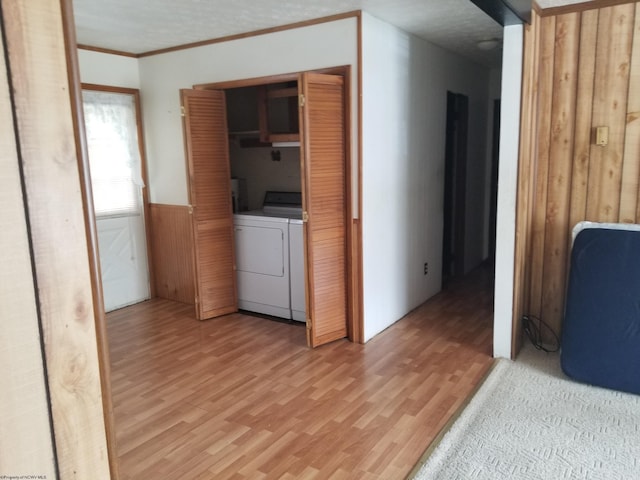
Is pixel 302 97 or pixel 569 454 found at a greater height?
pixel 302 97

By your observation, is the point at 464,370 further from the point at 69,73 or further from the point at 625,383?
the point at 69,73

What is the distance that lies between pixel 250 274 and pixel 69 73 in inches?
137

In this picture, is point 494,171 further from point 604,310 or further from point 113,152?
point 113,152

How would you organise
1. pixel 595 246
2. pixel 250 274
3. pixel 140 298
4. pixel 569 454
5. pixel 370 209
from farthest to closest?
pixel 140 298 → pixel 250 274 → pixel 370 209 → pixel 595 246 → pixel 569 454

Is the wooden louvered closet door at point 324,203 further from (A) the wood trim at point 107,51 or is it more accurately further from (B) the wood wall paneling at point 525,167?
(A) the wood trim at point 107,51

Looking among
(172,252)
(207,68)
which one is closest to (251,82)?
(207,68)

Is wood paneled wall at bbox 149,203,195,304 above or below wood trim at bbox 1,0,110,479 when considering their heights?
below

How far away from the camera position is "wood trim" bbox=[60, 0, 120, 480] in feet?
3.06

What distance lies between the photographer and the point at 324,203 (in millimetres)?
3506

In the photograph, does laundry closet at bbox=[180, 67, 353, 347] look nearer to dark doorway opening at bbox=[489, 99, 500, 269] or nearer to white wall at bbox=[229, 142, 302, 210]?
white wall at bbox=[229, 142, 302, 210]

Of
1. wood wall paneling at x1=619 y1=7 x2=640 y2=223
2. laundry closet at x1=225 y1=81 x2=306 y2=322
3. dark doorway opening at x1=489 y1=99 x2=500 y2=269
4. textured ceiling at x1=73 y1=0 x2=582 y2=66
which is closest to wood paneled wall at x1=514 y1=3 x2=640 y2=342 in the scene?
wood wall paneling at x1=619 y1=7 x2=640 y2=223

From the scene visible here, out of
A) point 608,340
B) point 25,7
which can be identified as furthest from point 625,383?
point 25,7

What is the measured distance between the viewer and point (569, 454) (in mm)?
2260

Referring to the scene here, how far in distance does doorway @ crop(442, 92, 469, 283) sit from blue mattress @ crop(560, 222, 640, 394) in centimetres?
218
